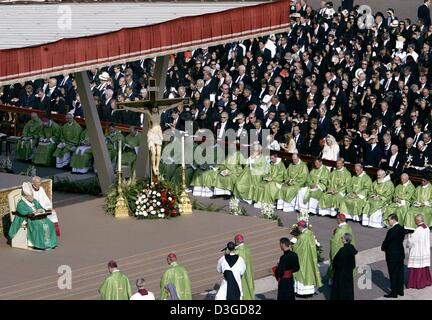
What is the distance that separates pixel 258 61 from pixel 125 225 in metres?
11.5

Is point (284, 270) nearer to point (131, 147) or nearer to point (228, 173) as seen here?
point (228, 173)

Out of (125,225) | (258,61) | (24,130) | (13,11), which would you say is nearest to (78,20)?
(13,11)

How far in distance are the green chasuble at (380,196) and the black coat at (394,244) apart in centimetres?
464

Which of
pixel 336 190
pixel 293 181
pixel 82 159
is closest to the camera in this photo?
pixel 336 190

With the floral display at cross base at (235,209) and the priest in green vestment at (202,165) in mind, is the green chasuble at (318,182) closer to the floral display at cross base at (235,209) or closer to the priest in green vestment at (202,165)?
the floral display at cross base at (235,209)

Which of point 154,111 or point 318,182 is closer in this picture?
point 154,111

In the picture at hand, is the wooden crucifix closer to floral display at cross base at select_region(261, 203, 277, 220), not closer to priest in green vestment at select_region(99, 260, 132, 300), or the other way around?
floral display at cross base at select_region(261, 203, 277, 220)

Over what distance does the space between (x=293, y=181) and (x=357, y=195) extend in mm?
1703

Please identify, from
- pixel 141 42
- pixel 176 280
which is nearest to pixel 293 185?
pixel 141 42

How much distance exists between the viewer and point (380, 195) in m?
38.7

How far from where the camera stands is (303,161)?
40.2 metres

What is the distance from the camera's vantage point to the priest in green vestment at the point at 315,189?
39531 mm

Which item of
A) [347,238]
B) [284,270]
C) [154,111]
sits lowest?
[284,270]

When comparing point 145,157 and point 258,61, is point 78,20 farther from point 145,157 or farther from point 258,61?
point 258,61
